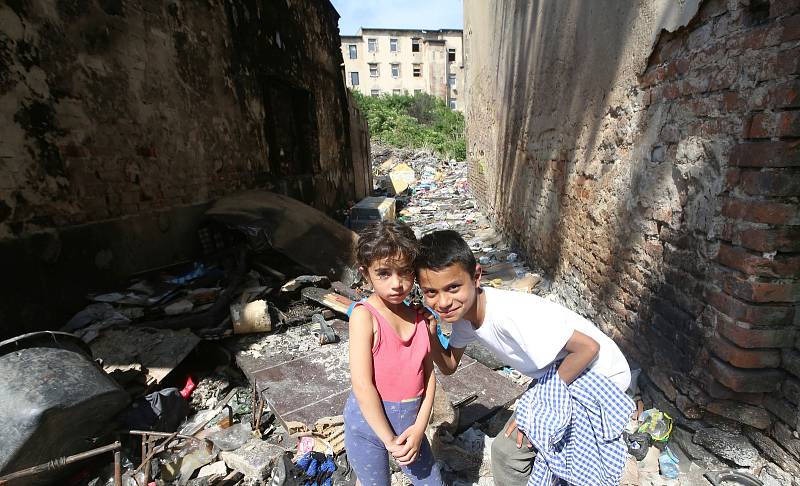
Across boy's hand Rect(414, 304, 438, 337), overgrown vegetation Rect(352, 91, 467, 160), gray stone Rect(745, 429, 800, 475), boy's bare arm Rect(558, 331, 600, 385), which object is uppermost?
overgrown vegetation Rect(352, 91, 467, 160)

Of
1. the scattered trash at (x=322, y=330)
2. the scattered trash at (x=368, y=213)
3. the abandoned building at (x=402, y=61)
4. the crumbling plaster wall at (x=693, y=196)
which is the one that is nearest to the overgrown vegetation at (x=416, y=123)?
the abandoned building at (x=402, y=61)

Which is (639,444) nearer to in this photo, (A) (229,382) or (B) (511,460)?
(B) (511,460)

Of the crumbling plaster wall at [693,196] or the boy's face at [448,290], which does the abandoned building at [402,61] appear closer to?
the crumbling plaster wall at [693,196]

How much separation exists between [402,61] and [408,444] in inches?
1530

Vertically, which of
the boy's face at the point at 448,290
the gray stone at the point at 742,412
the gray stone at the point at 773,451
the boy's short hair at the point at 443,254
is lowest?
the gray stone at the point at 773,451

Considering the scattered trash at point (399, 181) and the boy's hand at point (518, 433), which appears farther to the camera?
the scattered trash at point (399, 181)

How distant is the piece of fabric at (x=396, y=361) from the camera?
1327mm

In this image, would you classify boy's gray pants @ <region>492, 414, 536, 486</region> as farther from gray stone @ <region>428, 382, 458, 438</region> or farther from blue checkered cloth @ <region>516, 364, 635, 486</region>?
gray stone @ <region>428, 382, 458, 438</region>

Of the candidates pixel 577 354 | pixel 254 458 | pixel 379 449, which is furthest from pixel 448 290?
pixel 254 458

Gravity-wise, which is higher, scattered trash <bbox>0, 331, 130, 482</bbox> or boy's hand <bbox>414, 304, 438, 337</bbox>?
boy's hand <bbox>414, 304, 438, 337</bbox>

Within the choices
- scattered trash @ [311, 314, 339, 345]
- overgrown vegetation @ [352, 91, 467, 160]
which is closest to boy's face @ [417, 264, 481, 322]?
scattered trash @ [311, 314, 339, 345]

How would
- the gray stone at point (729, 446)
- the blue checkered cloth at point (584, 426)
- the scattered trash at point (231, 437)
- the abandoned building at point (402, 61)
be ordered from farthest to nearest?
the abandoned building at point (402, 61) < the scattered trash at point (231, 437) < the gray stone at point (729, 446) < the blue checkered cloth at point (584, 426)

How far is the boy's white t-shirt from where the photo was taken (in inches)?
51.6

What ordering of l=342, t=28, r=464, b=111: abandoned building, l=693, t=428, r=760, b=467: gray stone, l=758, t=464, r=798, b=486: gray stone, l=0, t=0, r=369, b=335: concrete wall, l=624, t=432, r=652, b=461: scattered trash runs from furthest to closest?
l=342, t=28, r=464, b=111: abandoned building
l=0, t=0, r=369, b=335: concrete wall
l=624, t=432, r=652, b=461: scattered trash
l=693, t=428, r=760, b=467: gray stone
l=758, t=464, r=798, b=486: gray stone
